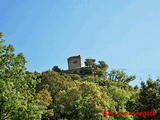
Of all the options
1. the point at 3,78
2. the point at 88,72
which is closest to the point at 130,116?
the point at 3,78

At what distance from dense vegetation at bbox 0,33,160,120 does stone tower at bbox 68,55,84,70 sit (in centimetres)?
3717

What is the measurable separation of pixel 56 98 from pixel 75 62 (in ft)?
149

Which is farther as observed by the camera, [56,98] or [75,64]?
Answer: [75,64]

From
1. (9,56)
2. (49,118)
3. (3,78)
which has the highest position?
(9,56)

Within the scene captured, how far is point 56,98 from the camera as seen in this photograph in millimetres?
31562

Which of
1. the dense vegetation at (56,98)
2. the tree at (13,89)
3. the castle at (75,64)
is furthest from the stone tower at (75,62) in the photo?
the tree at (13,89)

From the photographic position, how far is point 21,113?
18219 mm

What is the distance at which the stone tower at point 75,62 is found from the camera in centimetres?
7597

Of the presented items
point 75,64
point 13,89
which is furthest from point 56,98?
point 75,64

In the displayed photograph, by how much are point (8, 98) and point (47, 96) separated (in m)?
15.2

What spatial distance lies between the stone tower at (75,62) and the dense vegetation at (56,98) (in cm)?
3717

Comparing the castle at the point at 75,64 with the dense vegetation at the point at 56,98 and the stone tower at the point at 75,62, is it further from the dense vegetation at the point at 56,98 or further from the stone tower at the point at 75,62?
the dense vegetation at the point at 56,98

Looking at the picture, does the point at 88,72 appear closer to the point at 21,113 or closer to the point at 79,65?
the point at 79,65

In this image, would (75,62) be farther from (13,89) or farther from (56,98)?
(13,89)
